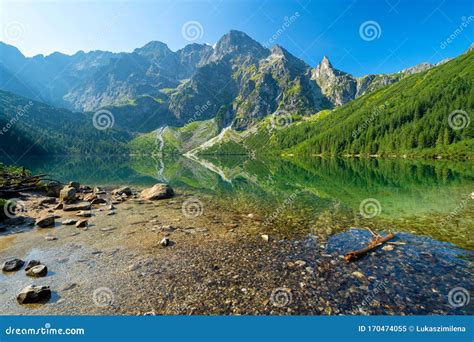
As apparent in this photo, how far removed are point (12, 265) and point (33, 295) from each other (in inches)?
181

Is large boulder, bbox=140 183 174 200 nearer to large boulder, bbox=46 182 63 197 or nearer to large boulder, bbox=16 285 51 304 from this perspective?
large boulder, bbox=46 182 63 197

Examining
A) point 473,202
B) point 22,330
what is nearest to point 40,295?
point 22,330

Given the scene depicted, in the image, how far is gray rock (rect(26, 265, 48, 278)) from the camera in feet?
40.0

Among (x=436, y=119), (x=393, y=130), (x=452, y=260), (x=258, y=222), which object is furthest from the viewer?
(x=393, y=130)

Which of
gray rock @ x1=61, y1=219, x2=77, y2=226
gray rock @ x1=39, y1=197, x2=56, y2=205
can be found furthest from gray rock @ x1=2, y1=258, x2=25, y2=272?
gray rock @ x1=39, y1=197, x2=56, y2=205

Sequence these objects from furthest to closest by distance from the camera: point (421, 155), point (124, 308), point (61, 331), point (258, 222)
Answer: point (421, 155) → point (258, 222) → point (124, 308) → point (61, 331)

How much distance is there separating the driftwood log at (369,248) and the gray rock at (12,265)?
1742 centimetres

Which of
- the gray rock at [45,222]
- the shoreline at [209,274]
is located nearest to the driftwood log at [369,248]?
the shoreline at [209,274]

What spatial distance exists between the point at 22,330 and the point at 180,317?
5173 mm

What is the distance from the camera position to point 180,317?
8.71 m

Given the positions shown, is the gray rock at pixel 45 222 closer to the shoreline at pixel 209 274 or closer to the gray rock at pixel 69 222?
the gray rock at pixel 69 222

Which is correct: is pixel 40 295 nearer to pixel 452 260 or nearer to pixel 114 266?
pixel 114 266

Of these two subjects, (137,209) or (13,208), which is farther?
(137,209)

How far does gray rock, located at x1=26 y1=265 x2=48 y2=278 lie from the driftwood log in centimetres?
1554
